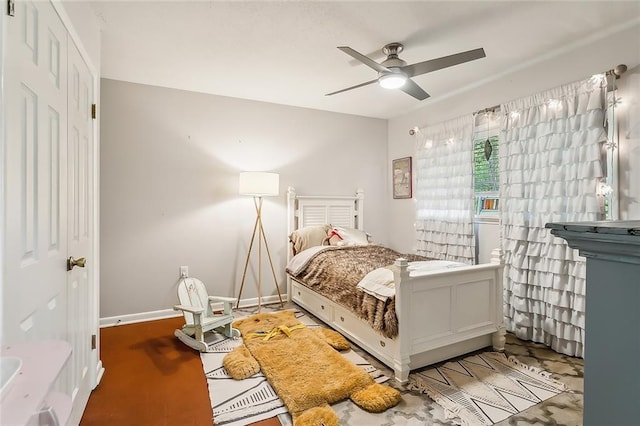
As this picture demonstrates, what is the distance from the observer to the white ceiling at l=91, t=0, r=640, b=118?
2201 millimetres

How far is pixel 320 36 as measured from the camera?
255 cm

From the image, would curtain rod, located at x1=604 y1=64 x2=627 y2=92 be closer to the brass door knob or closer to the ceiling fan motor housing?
the ceiling fan motor housing

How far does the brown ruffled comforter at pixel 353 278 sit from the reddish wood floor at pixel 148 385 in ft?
3.18

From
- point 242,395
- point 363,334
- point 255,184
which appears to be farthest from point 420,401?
point 255,184

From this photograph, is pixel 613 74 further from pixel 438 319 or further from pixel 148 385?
pixel 148 385

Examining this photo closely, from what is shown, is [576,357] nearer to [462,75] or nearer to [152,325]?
[462,75]

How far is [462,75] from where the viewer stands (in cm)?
329

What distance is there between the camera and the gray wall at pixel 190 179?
11.1ft

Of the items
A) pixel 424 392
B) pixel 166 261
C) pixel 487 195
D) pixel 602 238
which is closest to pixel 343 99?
pixel 487 195

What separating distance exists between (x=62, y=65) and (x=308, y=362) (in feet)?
7.70

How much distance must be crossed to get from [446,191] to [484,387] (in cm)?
221

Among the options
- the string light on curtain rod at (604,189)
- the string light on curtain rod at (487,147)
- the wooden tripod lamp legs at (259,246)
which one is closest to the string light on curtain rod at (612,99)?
the string light on curtain rod at (604,189)

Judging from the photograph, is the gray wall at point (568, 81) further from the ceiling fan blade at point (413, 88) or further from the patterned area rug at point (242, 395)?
the patterned area rug at point (242, 395)

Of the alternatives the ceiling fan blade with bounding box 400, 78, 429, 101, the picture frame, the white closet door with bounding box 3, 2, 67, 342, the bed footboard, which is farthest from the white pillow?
the white closet door with bounding box 3, 2, 67, 342
